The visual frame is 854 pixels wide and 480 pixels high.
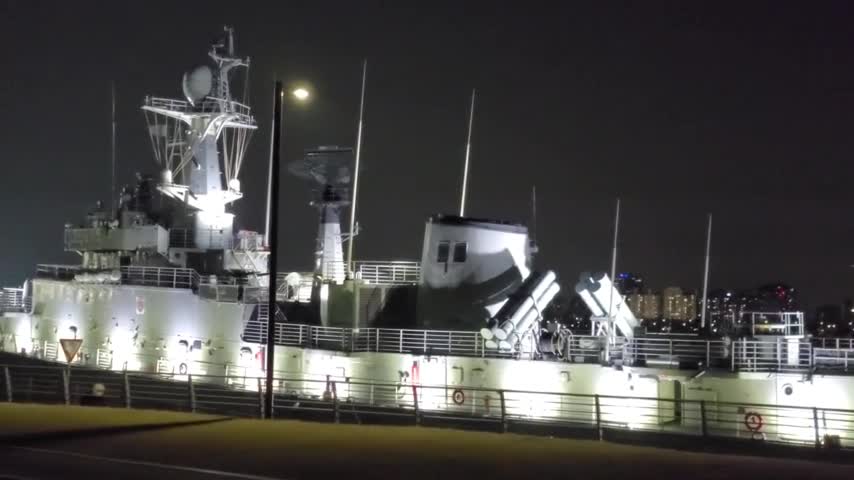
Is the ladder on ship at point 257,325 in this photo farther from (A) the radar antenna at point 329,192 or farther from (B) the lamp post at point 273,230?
(B) the lamp post at point 273,230

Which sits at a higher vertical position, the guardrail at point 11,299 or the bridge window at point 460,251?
the bridge window at point 460,251

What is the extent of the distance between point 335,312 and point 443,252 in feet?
16.0

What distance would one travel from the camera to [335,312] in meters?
32.5

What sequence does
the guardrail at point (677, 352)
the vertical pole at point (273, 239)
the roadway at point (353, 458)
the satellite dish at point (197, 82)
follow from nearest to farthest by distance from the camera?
the roadway at point (353, 458)
the vertical pole at point (273, 239)
the guardrail at point (677, 352)
the satellite dish at point (197, 82)

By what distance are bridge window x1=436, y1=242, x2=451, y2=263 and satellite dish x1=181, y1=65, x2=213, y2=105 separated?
54.7 ft

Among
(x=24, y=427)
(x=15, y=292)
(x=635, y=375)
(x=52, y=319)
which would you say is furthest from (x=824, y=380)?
(x=15, y=292)

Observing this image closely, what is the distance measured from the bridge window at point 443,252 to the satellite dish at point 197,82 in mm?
16669

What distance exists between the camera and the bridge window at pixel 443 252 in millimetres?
30547

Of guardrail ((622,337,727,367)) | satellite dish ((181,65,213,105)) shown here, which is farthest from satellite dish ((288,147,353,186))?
guardrail ((622,337,727,367))

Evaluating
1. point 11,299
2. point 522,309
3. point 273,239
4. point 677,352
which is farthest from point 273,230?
point 11,299

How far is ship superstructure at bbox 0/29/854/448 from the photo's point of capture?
2533 cm

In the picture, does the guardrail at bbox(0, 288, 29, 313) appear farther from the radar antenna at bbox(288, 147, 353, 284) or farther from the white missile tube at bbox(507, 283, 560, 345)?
the white missile tube at bbox(507, 283, 560, 345)

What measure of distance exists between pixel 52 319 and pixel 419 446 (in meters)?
34.0

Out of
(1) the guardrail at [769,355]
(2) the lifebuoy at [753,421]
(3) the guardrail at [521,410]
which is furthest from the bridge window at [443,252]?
(2) the lifebuoy at [753,421]
